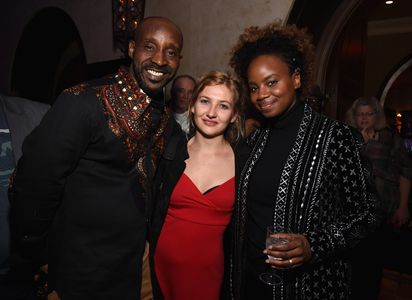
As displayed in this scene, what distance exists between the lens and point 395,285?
370cm

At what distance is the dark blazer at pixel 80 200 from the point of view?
1.32 meters

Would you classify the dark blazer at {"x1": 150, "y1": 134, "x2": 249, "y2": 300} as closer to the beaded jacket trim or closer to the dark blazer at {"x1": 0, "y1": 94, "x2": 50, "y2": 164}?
the beaded jacket trim

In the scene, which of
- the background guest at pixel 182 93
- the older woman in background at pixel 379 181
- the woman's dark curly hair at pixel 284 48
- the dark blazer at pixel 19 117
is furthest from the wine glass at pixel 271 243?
the background guest at pixel 182 93

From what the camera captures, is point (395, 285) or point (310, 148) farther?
point (395, 285)

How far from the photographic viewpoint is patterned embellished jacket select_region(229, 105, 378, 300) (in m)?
1.46

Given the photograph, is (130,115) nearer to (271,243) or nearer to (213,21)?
(271,243)

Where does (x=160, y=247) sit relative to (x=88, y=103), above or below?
below

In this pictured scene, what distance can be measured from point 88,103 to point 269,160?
0.89m

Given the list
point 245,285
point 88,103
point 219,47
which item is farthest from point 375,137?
point 88,103

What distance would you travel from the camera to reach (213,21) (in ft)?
10.9

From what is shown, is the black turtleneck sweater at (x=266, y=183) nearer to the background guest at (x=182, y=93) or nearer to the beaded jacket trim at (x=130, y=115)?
the beaded jacket trim at (x=130, y=115)

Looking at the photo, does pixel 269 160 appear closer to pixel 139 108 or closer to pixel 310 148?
pixel 310 148

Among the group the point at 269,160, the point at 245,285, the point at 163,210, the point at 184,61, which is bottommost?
the point at 245,285

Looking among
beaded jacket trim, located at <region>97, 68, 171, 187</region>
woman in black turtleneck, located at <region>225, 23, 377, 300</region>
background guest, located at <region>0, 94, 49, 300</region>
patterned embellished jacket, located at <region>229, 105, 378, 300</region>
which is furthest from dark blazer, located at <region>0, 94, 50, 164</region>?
patterned embellished jacket, located at <region>229, 105, 378, 300</region>
